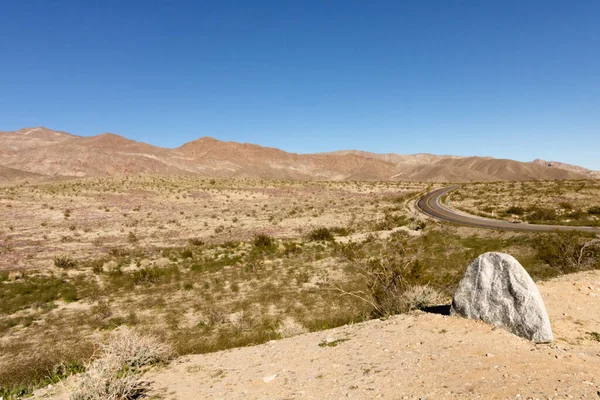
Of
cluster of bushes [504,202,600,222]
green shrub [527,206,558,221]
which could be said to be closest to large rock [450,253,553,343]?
cluster of bushes [504,202,600,222]

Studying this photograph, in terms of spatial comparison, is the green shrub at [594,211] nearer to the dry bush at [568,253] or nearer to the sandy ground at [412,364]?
the dry bush at [568,253]

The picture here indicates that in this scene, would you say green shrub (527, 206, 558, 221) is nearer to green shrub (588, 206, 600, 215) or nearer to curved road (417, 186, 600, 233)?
green shrub (588, 206, 600, 215)

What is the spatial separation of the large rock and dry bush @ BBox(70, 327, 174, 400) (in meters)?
9.20

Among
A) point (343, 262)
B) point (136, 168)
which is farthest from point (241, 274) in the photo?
point (136, 168)

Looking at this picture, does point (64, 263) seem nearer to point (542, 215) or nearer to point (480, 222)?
point (480, 222)

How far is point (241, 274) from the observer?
22891 mm

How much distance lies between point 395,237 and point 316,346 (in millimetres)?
23576

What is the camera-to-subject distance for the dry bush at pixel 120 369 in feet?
24.0

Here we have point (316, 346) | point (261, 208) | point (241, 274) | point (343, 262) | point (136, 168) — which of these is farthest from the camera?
point (136, 168)

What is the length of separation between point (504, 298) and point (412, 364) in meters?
3.19

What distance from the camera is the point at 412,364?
312 inches

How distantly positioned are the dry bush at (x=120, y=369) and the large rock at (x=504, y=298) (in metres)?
9.20

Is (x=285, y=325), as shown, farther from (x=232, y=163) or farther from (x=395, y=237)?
(x=232, y=163)

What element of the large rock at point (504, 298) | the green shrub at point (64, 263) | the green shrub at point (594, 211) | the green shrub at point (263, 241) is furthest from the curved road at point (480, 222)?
the green shrub at point (64, 263)
